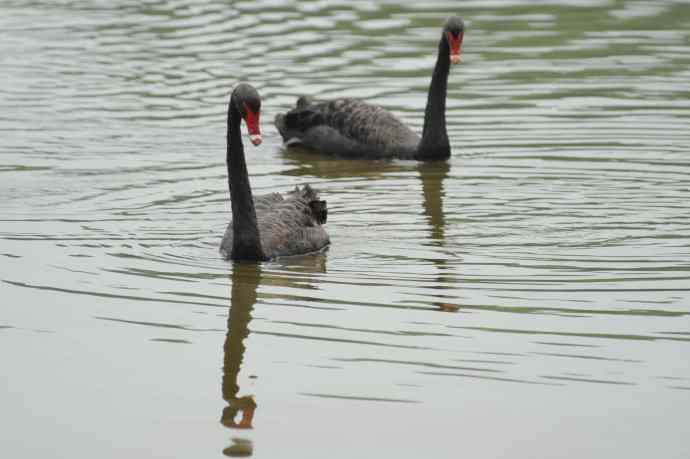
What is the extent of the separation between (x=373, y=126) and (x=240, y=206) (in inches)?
164

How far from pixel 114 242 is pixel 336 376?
312cm

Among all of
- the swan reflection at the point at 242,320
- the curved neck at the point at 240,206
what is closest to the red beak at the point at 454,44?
the swan reflection at the point at 242,320

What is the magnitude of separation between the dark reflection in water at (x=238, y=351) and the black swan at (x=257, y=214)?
7.2 inches

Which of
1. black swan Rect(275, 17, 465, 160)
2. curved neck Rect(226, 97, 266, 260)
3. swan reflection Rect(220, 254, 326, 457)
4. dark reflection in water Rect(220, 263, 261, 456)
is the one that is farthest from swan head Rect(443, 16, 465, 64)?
dark reflection in water Rect(220, 263, 261, 456)

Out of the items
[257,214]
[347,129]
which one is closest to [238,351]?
[257,214]

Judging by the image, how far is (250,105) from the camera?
26.4 feet

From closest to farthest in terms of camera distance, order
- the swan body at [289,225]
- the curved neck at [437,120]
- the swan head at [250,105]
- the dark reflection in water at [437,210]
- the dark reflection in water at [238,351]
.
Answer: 1. the dark reflection in water at [238,351]
2. the dark reflection in water at [437,210]
3. the swan head at [250,105]
4. the swan body at [289,225]
5. the curved neck at [437,120]

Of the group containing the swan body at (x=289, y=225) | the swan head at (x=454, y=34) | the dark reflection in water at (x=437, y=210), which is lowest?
the dark reflection in water at (x=437, y=210)

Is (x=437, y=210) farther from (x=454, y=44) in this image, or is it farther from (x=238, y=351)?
(x=238, y=351)

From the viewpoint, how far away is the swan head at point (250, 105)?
8016 millimetres

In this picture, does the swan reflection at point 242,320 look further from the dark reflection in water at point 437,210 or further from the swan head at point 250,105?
the swan head at point 250,105

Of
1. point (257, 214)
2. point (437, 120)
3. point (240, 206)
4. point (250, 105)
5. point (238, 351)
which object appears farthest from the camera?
point (437, 120)

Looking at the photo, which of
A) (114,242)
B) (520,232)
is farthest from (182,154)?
(520,232)

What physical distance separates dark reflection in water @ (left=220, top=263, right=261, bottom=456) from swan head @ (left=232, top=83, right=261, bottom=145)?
81 cm
